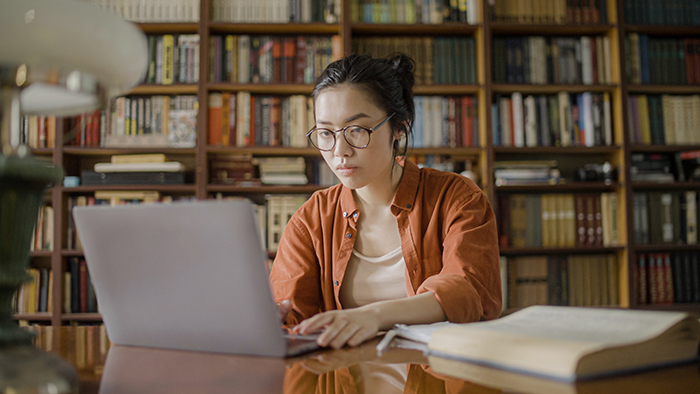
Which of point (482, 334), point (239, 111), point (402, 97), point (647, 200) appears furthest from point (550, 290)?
point (482, 334)

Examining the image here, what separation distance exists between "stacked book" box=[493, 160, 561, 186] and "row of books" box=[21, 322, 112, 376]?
211 centimetres

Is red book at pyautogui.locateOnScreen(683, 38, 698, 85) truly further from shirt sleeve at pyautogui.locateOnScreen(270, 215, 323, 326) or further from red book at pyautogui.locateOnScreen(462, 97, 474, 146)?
shirt sleeve at pyautogui.locateOnScreen(270, 215, 323, 326)

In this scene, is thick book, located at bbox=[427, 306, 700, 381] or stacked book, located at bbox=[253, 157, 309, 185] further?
stacked book, located at bbox=[253, 157, 309, 185]

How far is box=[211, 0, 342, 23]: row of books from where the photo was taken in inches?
102

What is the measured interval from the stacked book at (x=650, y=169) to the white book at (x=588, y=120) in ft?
0.83

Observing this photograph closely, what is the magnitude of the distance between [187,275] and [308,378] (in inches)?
7.9

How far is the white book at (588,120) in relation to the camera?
2637 mm

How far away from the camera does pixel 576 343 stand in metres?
0.52

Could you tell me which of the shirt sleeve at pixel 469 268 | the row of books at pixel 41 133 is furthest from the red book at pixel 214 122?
the shirt sleeve at pixel 469 268

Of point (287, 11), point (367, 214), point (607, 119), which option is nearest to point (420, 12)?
point (287, 11)

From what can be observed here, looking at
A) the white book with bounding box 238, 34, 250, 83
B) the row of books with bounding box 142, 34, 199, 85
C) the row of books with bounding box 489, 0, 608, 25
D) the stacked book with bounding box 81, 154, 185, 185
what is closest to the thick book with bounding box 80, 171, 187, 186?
the stacked book with bounding box 81, 154, 185, 185

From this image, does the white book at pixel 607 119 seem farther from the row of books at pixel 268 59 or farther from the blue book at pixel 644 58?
the row of books at pixel 268 59

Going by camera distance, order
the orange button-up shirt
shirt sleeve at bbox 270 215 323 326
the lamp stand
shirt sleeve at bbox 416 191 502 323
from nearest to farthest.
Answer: the lamp stand, shirt sleeve at bbox 416 191 502 323, the orange button-up shirt, shirt sleeve at bbox 270 215 323 326

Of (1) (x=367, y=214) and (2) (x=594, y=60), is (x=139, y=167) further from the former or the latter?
(2) (x=594, y=60)
